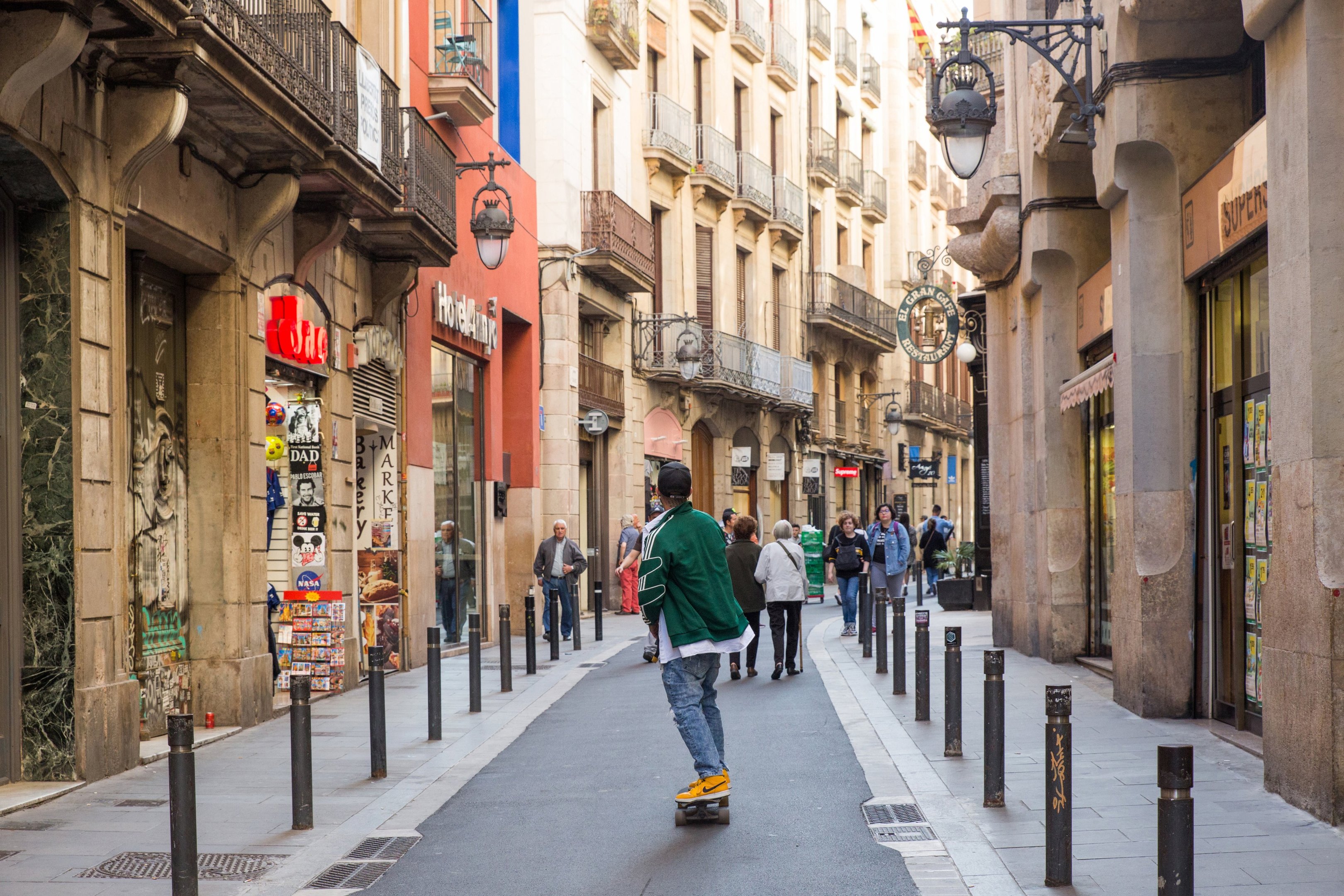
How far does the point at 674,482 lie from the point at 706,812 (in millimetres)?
1717

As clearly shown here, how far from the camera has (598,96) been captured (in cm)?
2875

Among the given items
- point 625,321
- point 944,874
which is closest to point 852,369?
point 625,321

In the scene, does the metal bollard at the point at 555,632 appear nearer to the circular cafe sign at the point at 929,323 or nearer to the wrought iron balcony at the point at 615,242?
the circular cafe sign at the point at 929,323

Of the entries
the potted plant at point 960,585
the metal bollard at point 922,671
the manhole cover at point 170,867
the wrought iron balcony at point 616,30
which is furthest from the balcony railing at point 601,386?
the manhole cover at point 170,867

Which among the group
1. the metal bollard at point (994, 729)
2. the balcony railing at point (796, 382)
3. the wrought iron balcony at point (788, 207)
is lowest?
the metal bollard at point (994, 729)

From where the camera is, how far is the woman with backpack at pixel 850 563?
2102cm

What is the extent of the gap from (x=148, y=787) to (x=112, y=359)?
2.67 metres

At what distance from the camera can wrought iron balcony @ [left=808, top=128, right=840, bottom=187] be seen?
42.6m

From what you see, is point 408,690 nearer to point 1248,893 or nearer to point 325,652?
point 325,652

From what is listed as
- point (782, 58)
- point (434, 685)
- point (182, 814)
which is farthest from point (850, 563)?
point (782, 58)

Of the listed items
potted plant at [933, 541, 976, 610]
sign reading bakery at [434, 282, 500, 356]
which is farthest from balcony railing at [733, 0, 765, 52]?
sign reading bakery at [434, 282, 500, 356]

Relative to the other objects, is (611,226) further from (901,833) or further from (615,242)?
(901,833)

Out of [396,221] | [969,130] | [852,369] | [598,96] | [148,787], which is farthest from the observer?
[852,369]

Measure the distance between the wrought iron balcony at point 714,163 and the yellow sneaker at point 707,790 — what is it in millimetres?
26973
